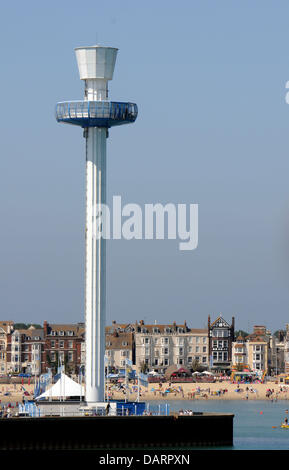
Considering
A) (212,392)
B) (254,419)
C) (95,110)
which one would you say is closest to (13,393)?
(212,392)

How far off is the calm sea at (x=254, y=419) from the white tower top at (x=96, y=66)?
25.8 metres

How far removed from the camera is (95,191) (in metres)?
92.7

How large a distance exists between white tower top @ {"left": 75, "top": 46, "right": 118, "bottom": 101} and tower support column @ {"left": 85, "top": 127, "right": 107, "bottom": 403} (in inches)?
150

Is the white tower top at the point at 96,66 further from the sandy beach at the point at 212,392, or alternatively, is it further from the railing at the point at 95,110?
the sandy beach at the point at 212,392

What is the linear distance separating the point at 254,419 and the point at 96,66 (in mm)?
53465

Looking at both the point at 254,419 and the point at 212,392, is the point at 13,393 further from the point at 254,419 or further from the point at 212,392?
the point at 254,419

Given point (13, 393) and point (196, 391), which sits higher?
point (196, 391)

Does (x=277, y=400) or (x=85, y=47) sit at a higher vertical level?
(x=85, y=47)

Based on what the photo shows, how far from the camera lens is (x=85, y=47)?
91.9m

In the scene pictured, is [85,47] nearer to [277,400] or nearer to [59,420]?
[59,420]

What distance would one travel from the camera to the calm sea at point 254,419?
338 ft
